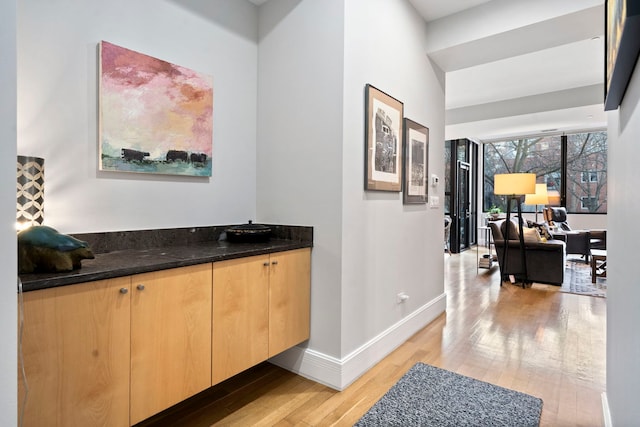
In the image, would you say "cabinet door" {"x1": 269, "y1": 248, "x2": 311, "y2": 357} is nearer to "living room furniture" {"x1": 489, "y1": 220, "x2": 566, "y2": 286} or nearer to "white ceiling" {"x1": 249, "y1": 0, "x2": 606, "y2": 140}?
"white ceiling" {"x1": 249, "y1": 0, "x2": 606, "y2": 140}

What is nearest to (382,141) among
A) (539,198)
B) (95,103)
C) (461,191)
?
(95,103)

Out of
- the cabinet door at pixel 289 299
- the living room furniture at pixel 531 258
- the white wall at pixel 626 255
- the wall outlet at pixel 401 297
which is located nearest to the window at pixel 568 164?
the living room furniture at pixel 531 258

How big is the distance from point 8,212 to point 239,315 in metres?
1.23

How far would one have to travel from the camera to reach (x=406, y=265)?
301cm

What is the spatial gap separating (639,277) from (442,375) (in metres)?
1.69

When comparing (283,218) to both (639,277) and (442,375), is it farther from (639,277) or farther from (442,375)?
(639,277)

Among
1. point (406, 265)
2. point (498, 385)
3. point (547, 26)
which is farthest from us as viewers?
point (406, 265)

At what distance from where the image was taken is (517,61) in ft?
14.1

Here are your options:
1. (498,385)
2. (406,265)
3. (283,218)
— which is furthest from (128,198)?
(498,385)

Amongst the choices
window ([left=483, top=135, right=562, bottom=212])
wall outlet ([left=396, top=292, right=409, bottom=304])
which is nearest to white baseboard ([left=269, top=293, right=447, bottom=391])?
wall outlet ([left=396, top=292, right=409, bottom=304])

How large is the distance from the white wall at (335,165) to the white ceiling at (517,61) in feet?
1.75

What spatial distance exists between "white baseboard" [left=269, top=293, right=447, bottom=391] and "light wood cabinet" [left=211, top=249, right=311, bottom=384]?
17 cm

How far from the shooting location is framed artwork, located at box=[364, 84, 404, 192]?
2.41 m

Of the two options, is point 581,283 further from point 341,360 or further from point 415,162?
point 341,360
